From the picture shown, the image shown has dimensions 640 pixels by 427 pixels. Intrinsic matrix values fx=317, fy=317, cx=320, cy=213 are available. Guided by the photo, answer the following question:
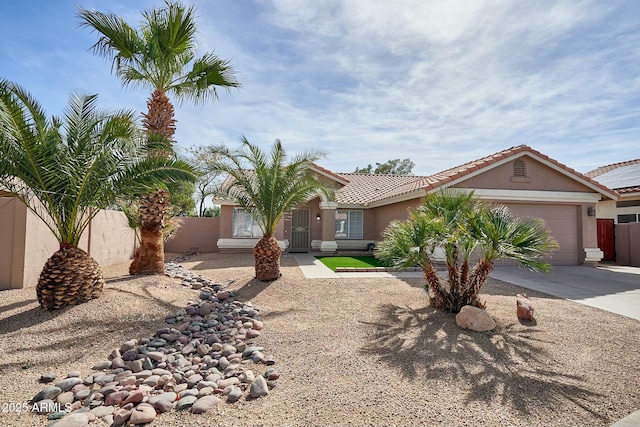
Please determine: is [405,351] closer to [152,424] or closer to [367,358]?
[367,358]

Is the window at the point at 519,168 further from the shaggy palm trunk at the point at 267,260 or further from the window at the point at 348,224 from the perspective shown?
the shaggy palm trunk at the point at 267,260

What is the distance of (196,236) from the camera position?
2139 cm

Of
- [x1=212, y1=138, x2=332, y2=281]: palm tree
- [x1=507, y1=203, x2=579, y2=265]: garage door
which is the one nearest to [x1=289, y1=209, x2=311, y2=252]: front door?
[x1=212, y1=138, x2=332, y2=281]: palm tree

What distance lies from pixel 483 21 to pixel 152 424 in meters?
12.0

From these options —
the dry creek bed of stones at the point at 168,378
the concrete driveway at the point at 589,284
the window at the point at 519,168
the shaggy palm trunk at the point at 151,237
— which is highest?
the window at the point at 519,168

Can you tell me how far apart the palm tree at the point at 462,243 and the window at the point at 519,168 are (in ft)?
26.3

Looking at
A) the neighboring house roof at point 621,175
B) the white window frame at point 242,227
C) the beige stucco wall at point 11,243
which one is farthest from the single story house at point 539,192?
the beige stucco wall at point 11,243

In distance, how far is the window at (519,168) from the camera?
14219mm

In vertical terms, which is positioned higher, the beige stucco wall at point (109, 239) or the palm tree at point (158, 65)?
the palm tree at point (158, 65)

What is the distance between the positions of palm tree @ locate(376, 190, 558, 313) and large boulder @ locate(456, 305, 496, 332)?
2.32 feet

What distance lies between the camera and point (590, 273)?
12.7m

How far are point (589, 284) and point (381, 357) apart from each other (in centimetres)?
989

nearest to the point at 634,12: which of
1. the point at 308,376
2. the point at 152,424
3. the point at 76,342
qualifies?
the point at 308,376

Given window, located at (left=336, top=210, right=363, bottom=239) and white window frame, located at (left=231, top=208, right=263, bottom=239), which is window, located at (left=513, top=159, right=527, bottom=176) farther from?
white window frame, located at (left=231, top=208, right=263, bottom=239)
